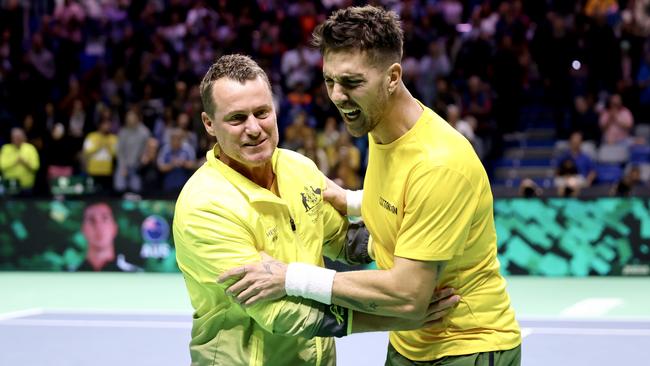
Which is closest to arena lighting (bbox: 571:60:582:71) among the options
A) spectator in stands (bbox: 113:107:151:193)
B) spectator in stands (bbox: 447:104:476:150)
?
spectator in stands (bbox: 447:104:476:150)

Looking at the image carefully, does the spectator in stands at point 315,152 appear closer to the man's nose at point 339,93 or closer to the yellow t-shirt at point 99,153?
the yellow t-shirt at point 99,153

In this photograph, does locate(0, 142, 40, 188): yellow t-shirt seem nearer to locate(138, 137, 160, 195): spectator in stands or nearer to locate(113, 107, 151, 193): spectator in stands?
locate(113, 107, 151, 193): spectator in stands

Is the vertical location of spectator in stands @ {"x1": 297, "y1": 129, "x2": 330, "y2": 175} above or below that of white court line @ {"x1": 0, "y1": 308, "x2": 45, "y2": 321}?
above

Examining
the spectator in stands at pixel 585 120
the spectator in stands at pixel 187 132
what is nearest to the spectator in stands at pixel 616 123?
the spectator in stands at pixel 585 120

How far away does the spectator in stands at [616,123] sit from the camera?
15547 mm

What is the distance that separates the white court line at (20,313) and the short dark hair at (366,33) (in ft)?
26.0

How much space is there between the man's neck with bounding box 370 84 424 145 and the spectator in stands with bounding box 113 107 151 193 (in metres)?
12.5

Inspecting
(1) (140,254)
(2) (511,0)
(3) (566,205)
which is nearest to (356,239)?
(3) (566,205)

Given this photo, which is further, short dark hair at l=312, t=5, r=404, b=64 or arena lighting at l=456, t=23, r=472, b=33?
arena lighting at l=456, t=23, r=472, b=33

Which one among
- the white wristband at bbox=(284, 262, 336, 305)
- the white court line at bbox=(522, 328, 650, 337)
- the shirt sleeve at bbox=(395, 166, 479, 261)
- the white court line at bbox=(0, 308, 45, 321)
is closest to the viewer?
the shirt sleeve at bbox=(395, 166, 479, 261)

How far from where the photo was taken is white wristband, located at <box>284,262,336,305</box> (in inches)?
161

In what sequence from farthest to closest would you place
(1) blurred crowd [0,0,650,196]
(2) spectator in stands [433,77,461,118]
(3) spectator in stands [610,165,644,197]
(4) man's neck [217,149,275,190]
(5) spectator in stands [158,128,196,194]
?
(2) spectator in stands [433,77,461,118], (1) blurred crowd [0,0,650,196], (5) spectator in stands [158,128,196,194], (3) spectator in stands [610,165,644,197], (4) man's neck [217,149,275,190]

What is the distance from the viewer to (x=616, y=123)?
1559 centimetres

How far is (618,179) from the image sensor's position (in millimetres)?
15016
